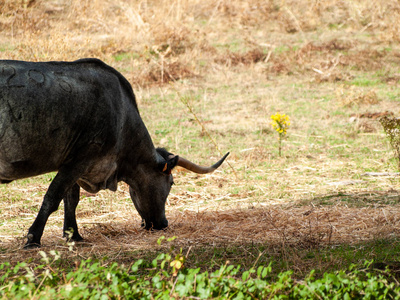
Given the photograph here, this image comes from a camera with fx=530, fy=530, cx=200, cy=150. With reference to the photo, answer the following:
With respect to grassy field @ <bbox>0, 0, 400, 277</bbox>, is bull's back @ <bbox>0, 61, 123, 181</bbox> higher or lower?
higher

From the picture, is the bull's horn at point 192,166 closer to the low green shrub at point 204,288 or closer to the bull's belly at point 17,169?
the bull's belly at point 17,169

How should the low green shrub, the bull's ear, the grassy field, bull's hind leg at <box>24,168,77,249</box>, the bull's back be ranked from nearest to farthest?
the low green shrub < the bull's back < bull's hind leg at <box>24,168,77,249</box> < the grassy field < the bull's ear

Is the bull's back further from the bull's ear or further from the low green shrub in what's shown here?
the low green shrub

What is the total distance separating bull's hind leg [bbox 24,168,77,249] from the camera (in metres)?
5.43

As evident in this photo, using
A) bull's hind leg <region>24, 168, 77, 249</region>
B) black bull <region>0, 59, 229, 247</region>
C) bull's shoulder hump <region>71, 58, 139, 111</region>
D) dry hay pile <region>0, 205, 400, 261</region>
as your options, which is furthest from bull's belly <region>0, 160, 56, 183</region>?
bull's shoulder hump <region>71, 58, 139, 111</region>

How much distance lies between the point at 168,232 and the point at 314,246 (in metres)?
1.86

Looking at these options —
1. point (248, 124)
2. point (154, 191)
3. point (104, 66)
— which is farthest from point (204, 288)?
point (248, 124)

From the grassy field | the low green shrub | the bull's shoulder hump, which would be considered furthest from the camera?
the bull's shoulder hump

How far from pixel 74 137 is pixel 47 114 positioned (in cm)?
42

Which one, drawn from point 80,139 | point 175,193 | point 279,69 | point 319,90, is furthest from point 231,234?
point 279,69

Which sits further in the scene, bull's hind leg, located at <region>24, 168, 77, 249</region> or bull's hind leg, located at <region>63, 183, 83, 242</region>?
bull's hind leg, located at <region>63, 183, 83, 242</region>

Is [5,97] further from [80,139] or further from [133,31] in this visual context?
[133,31]

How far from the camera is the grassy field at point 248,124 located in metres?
5.72

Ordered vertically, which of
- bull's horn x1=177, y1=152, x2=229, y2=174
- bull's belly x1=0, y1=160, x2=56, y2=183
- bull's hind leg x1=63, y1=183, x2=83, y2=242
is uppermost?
bull's belly x1=0, y1=160, x2=56, y2=183
